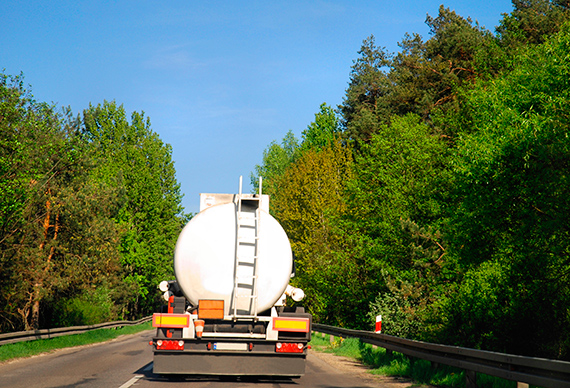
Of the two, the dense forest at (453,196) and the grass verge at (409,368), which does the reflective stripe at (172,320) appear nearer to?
the grass verge at (409,368)

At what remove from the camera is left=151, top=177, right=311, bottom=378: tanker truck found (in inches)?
428

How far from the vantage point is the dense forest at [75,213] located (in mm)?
23406

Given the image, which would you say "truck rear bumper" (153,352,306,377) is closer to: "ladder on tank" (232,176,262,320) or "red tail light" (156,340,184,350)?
"red tail light" (156,340,184,350)

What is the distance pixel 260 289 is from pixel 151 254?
158ft

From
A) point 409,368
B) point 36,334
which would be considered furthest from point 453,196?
point 36,334

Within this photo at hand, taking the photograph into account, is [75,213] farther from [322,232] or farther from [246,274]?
[246,274]

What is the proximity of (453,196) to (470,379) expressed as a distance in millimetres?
16368

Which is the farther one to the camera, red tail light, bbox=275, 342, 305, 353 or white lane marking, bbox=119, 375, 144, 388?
red tail light, bbox=275, 342, 305, 353

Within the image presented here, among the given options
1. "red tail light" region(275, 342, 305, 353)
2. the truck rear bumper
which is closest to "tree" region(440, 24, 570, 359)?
"red tail light" region(275, 342, 305, 353)

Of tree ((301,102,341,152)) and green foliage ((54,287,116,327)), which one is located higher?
tree ((301,102,341,152))

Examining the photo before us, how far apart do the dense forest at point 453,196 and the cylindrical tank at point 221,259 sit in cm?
885

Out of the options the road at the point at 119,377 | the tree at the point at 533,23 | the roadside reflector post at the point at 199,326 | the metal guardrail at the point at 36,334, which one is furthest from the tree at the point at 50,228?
the tree at the point at 533,23

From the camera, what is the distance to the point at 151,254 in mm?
57750

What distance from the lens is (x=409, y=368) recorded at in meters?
13.4
